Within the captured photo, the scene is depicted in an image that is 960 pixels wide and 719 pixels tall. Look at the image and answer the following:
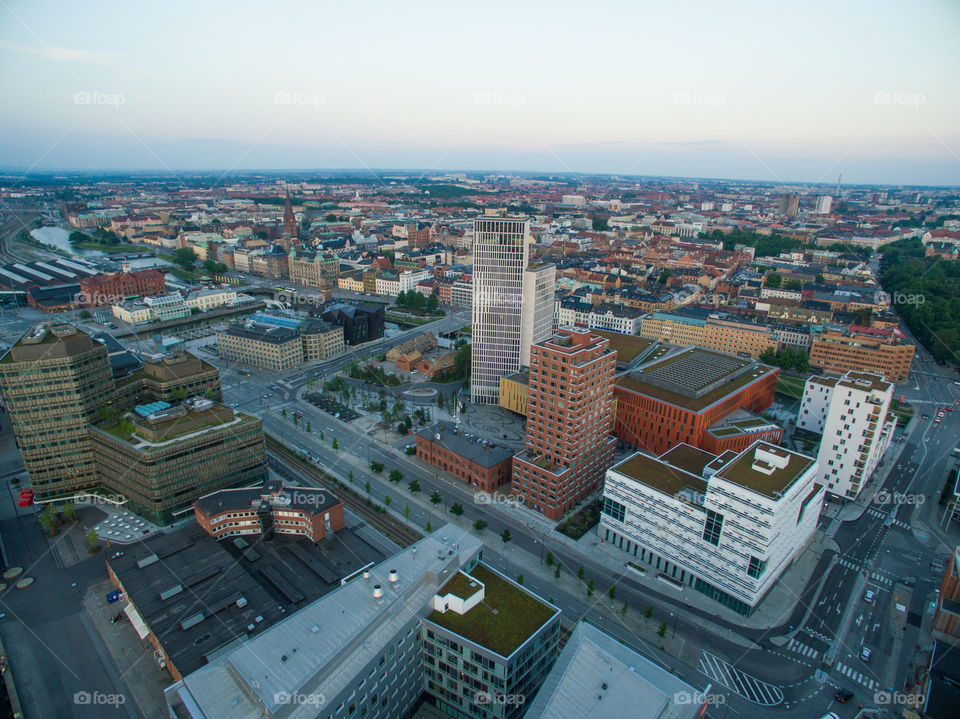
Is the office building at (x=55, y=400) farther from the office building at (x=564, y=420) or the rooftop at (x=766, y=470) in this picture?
the rooftop at (x=766, y=470)

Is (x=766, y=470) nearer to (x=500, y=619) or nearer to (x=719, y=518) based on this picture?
(x=719, y=518)

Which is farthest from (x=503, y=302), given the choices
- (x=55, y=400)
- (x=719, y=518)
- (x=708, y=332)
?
(x=55, y=400)

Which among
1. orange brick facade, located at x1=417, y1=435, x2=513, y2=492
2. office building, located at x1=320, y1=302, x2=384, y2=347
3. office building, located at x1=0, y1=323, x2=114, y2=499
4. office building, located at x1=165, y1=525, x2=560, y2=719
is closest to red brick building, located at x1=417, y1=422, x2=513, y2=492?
orange brick facade, located at x1=417, y1=435, x2=513, y2=492

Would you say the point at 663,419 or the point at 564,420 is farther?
the point at 663,419

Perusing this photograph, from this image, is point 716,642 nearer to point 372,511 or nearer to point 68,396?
point 372,511

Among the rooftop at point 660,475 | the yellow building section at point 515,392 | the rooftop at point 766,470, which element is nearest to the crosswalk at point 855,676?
the rooftop at point 766,470

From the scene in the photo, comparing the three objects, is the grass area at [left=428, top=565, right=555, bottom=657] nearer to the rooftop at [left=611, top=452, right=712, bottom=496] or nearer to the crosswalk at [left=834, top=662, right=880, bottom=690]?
the rooftop at [left=611, top=452, right=712, bottom=496]
